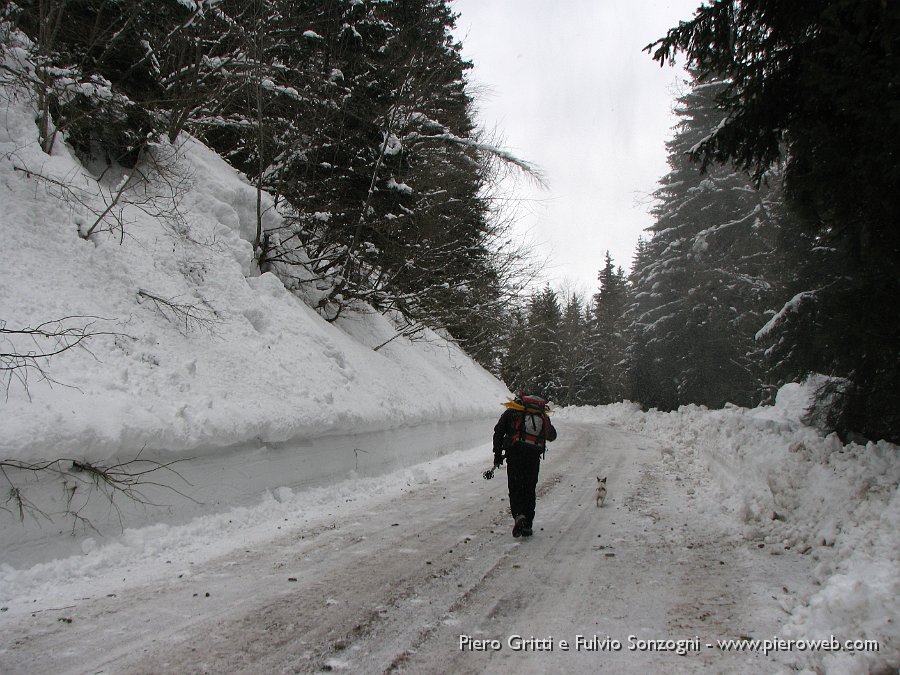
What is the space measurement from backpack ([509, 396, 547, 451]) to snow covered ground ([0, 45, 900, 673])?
1.07 metres

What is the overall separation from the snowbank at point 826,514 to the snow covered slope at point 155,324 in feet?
18.8

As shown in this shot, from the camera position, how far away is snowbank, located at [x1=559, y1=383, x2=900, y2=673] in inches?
109

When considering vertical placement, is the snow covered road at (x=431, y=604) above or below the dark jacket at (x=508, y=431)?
below

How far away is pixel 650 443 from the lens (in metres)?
15.9

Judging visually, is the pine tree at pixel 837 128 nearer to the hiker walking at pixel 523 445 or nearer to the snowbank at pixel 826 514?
the snowbank at pixel 826 514

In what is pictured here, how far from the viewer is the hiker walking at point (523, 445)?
19.0ft

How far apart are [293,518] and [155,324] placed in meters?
3.18

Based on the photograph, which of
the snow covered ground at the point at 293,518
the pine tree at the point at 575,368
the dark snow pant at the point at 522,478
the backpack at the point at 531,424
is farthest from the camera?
the pine tree at the point at 575,368

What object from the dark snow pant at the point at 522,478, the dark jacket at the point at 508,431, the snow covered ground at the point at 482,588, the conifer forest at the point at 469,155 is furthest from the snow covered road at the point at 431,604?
the conifer forest at the point at 469,155

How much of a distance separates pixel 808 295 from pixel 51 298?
11146 mm

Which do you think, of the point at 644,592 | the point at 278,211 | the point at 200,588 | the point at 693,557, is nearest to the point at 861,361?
the point at 693,557

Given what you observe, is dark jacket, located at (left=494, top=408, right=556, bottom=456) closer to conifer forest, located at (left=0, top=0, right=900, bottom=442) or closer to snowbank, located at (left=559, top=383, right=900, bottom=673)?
snowbank, located at (left=559, top=383, right=900, bottom=673)

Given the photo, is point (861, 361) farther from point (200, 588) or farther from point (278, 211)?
point (278, 211)

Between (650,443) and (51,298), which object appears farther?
(650,443)
